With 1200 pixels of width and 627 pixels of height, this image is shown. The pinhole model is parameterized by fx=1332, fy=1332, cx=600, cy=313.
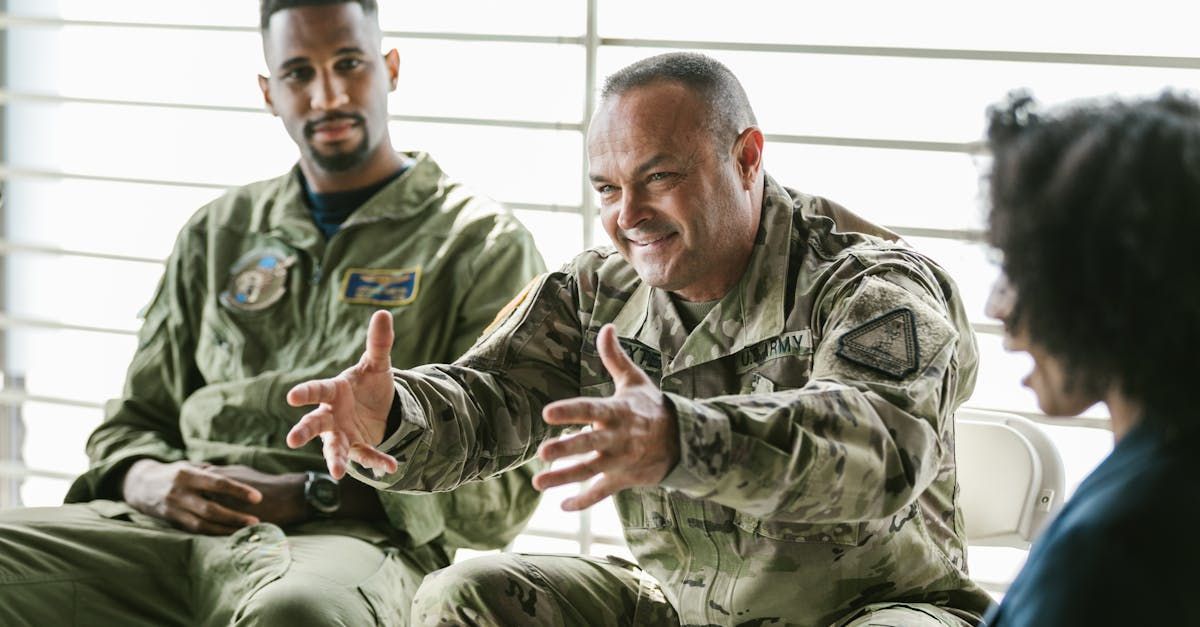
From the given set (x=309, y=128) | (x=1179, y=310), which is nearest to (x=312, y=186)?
(x=309, y=128)

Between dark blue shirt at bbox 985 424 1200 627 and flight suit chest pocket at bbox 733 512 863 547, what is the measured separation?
0.73 meters

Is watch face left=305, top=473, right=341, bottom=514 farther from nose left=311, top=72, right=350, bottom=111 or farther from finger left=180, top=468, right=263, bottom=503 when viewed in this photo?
nose left=311, top=72, right=350, bottom=111

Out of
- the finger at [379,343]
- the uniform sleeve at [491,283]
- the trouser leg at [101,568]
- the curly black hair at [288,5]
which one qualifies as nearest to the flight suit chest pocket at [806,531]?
the finger at [379,343]

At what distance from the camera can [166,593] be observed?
295cm

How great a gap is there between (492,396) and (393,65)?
142cm

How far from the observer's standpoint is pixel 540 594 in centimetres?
228

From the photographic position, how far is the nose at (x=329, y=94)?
128 inches

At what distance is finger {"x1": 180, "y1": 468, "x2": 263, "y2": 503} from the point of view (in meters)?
2.89

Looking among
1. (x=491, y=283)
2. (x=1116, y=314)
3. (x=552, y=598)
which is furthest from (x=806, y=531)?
(x=491, y=283)

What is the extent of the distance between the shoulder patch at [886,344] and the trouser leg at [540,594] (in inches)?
26.3

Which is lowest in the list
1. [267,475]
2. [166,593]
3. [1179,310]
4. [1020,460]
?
[166,593]

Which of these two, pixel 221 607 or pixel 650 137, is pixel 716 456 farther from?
pixel 221 607

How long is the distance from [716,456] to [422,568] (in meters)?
1.38

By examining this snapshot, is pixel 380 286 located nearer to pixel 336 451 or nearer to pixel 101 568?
pixel 101 568
